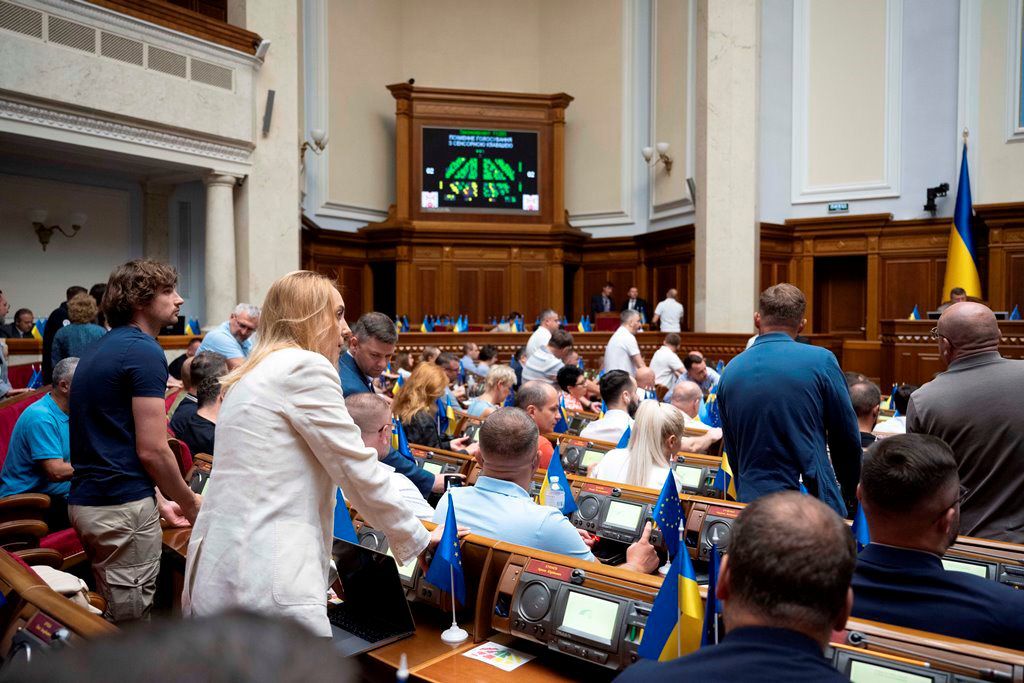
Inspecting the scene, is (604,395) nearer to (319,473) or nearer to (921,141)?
(319,473)

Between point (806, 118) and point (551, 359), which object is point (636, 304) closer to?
point (806, 118)

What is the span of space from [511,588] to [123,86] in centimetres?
898

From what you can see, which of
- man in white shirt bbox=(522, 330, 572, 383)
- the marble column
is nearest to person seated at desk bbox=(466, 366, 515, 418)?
man in white shirt bbox=(522, 330, 572, 383)

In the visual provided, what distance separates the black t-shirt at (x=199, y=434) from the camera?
13.5ft

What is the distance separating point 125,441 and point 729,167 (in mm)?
11847

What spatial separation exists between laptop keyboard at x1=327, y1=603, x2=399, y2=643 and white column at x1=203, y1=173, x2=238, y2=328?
339 inches

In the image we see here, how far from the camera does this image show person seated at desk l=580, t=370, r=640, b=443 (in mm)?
5012

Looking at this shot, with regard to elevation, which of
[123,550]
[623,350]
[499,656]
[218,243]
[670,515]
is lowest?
[499,656]

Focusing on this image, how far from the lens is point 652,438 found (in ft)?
12.4

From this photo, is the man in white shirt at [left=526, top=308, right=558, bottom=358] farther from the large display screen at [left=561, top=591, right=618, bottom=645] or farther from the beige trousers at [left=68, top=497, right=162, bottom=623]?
the large display screen at [left=561, top=591, right=618, bottom=645]

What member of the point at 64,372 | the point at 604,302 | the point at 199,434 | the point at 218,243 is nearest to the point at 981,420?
the point at 199,434

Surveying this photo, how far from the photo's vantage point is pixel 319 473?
1.95m

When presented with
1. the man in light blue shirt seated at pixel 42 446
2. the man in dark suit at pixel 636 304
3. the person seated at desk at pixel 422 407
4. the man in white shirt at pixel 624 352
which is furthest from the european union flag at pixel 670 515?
the man in dark suit at pixel 636 304

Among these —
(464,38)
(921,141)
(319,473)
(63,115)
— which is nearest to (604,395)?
→ (319,473)
